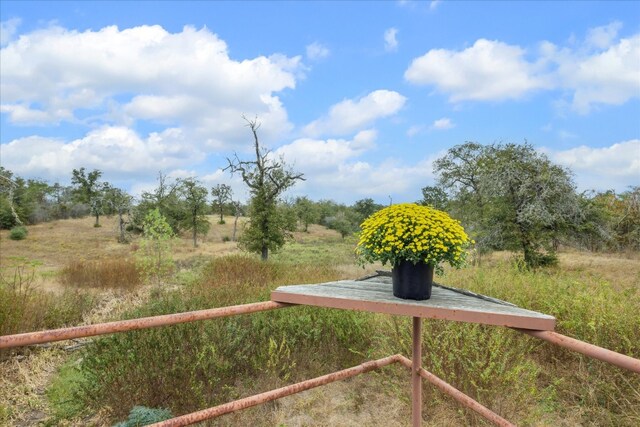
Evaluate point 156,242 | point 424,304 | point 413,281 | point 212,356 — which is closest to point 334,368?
point 212,356

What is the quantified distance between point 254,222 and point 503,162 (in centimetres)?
1117

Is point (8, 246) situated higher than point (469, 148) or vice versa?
point (469, 148)

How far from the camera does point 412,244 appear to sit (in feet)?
6.82

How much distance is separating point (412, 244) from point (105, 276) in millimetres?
12656

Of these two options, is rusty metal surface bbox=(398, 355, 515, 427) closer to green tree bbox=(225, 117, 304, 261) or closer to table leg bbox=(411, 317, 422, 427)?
table leg bbox=(411, 317, 422, 427)

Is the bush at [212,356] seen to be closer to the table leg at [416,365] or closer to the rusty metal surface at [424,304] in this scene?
the table leg at [416,365]

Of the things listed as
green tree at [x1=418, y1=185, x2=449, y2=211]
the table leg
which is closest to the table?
the table leg

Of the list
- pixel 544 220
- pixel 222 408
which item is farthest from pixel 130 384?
pixel 544 220

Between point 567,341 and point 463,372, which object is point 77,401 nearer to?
point 463,372

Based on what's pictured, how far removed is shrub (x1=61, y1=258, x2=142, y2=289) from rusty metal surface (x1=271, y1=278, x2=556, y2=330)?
11.5 m

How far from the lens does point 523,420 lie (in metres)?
3.58

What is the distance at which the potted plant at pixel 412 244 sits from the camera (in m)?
2.02

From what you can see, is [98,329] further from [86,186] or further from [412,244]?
[86,186]

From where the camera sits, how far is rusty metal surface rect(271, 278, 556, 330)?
62.0 inches
